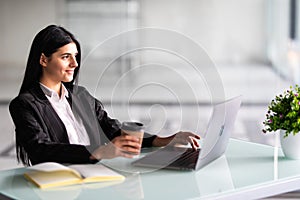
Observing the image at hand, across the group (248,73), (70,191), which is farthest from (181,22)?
(70,191)

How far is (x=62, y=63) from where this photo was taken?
235 centimetres

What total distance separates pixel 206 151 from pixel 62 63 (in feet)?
2.10

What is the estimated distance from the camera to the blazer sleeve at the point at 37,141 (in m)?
2.15

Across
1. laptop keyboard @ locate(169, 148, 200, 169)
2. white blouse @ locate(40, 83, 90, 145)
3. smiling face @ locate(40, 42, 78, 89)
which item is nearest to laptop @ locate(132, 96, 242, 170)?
laptop keyboard @ locate(169, 148, 200, 169)

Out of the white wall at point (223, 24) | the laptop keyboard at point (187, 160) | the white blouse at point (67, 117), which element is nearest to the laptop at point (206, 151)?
the laptop keyboard at point (187, 160)

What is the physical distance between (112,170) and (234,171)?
418mm

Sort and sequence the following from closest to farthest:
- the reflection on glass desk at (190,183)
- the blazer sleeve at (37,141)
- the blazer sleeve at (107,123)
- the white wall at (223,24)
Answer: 1. the reflection on glass desk at (190,183)
2. the blazer sleeve at (37,141)
3. the blazer sleeve at (107,123)
4. the white wall at (223,24)

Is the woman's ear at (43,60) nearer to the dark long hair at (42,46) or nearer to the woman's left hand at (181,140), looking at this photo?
the dark long hair at (42,46)

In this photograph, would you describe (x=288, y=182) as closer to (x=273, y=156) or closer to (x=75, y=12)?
(x=273, y=156)

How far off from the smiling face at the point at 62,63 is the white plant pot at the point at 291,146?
2.74 feet

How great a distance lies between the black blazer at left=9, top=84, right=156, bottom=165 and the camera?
2156mm

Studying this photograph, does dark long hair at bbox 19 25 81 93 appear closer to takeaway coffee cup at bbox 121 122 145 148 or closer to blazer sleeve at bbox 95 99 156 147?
blazer sleeve at bbox 95 99 156 147

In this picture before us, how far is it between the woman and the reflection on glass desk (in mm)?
115

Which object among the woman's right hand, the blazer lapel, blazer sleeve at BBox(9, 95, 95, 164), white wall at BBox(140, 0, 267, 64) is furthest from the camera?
white wall at BBox(140, 0, 267, 64)
